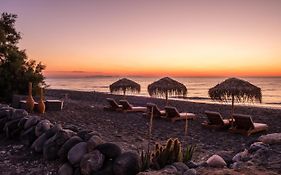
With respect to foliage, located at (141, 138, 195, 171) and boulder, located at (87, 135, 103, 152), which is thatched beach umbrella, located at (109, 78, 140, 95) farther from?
foliage, located at (141, 138, 195, 171)

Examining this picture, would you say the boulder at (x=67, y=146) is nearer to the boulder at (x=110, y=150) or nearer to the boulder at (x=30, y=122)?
the boulder at (x=110, y=150)

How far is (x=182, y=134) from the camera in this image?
11.9 metres

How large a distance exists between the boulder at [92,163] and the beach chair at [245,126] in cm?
691

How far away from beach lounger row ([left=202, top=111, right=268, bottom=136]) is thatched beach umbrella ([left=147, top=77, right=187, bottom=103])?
4.64 metres

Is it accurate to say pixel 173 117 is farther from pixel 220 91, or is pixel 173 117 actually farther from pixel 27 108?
pixel 27 108

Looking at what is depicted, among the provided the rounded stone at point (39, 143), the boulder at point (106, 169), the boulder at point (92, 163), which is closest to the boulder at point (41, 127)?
the rounded stone at point (39, 143)

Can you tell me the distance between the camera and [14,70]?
19922 millimetres

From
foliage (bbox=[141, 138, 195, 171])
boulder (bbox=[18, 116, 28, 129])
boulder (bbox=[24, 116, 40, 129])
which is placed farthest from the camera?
boulder (bbox=[18, 116, 28, 129])

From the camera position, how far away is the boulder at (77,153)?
6855 mm

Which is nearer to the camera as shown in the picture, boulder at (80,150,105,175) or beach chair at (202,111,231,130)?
boulder at (80,150,105,175)

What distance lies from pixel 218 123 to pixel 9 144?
758 cm

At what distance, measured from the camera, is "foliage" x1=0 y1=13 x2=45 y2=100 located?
773 inches

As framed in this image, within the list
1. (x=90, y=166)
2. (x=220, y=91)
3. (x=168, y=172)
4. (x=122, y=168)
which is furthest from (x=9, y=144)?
(x=220, y=91)

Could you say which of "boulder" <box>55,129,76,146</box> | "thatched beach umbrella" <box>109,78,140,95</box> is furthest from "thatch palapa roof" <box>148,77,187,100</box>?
"boulder" <box>55,129,76,146</box>
